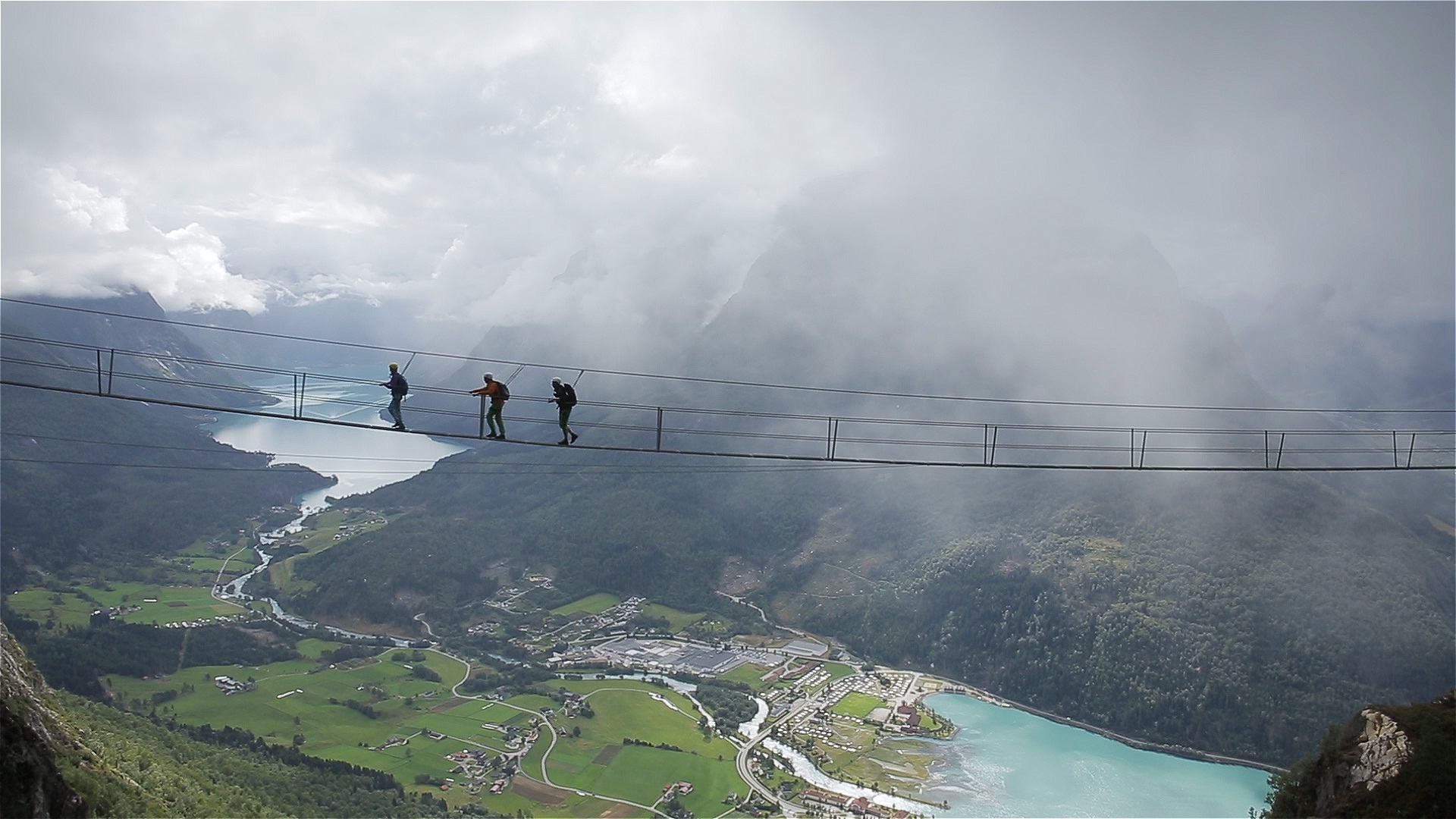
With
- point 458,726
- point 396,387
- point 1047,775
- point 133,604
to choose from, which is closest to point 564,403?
point 396,387

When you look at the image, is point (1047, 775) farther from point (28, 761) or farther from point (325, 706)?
point (28, 761)

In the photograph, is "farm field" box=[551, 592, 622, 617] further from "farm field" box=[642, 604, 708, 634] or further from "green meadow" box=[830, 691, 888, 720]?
"green meadow" box=[830, 691, 888, 720]

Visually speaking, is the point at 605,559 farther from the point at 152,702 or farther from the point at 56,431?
the point at 56,431

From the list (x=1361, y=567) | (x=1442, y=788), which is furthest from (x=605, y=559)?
(x=1442, y=788)

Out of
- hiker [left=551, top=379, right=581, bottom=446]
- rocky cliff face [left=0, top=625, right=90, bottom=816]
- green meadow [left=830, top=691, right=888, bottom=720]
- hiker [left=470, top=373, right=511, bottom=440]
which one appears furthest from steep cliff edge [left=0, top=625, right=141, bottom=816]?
green meadow [left=830, top=691, right=888, bottom=720]

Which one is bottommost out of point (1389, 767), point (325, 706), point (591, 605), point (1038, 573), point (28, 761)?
point (591, 605)
